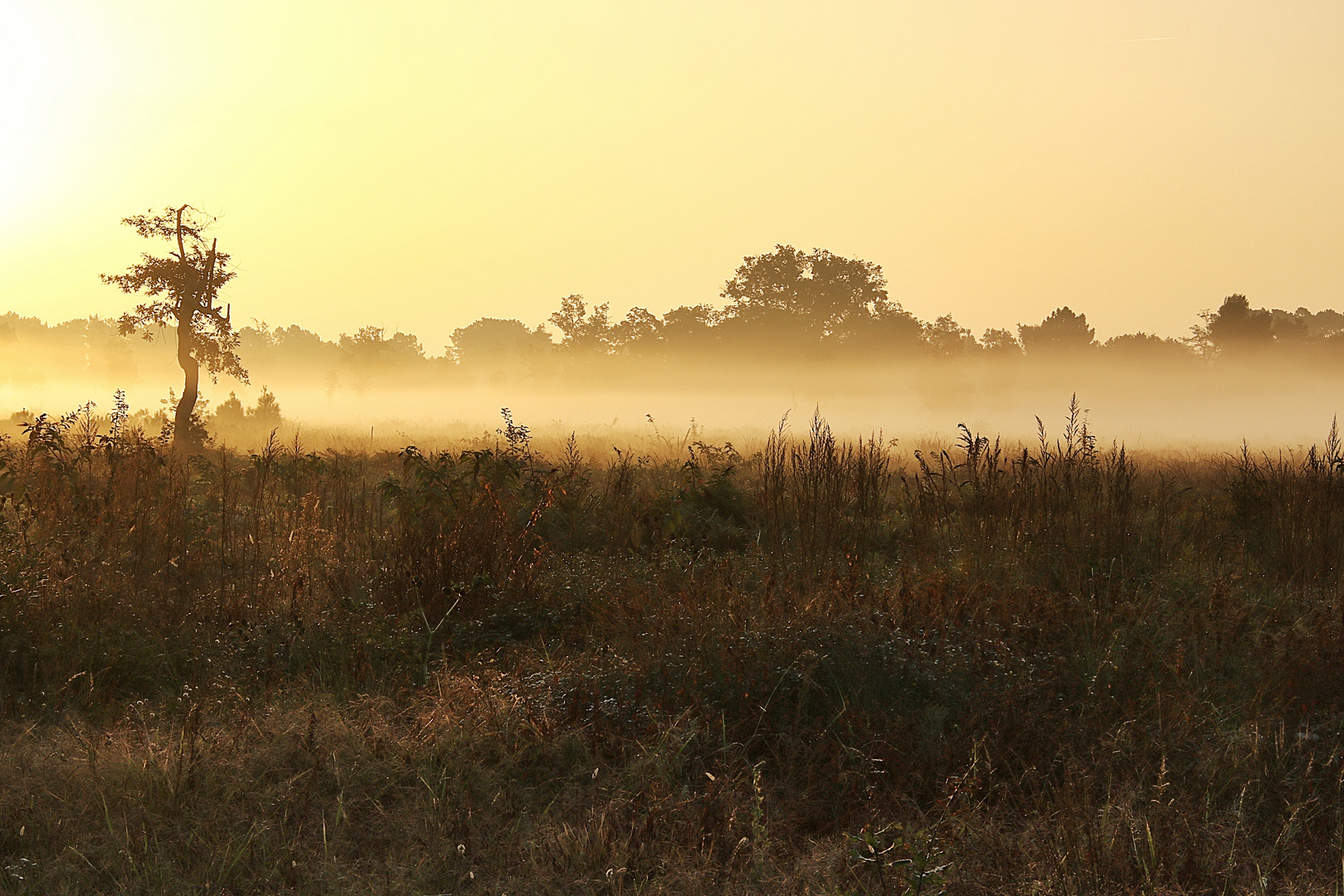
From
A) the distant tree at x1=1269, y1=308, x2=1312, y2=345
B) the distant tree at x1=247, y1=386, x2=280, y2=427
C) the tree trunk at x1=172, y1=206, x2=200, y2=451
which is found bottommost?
the distant tree at x1=247, y1=386, x2=280, y2=427

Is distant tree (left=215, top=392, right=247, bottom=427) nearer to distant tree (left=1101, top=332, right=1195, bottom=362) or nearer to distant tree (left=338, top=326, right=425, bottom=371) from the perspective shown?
distant tree (left=338, top=326, right=425, bottom=371)

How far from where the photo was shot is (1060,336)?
50594mm

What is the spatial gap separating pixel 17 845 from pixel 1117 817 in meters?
4.02

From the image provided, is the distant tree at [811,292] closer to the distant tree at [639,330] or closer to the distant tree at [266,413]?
A: the distant tree at [639,330]

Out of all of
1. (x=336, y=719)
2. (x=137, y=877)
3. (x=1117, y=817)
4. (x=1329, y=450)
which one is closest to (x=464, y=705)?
(x=336, y=719)

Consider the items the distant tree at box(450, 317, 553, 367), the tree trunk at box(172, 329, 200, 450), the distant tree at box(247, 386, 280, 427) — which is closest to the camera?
the tree trunk at box(172, 329, 200, 450)

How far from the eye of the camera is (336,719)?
397 cm

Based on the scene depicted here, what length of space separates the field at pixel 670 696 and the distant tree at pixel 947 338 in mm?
37578

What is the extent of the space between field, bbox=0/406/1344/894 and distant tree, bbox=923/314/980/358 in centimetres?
3758

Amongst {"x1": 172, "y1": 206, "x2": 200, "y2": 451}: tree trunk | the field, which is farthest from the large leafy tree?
the field

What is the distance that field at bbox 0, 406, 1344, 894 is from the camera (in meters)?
3.08

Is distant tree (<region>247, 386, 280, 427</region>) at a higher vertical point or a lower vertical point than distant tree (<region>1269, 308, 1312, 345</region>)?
lower

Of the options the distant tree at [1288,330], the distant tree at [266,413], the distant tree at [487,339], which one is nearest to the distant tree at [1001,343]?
the distant tree at [1288,330]

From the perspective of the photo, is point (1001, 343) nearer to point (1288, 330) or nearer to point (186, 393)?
point (1288, 330)
